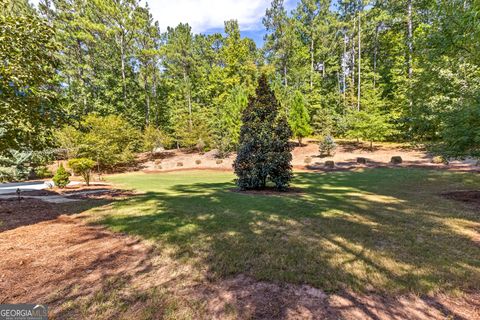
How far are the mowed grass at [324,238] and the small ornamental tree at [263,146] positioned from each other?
2.44m

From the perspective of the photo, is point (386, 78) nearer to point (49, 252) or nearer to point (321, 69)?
point (321, 69)

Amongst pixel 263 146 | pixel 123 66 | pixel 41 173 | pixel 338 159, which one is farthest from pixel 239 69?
pixel 263 146

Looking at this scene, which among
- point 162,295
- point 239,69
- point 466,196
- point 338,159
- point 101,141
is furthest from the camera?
point 239,69

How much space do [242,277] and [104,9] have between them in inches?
1414

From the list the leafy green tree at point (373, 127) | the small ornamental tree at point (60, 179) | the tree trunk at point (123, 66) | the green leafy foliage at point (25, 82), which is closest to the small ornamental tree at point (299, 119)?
the leafy green tree at point (373, 127)

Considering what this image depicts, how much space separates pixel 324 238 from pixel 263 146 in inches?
243

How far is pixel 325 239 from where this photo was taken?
4.46 meters

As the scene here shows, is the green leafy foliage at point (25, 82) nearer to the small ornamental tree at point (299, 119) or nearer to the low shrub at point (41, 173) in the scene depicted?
the low shrub at point (41, 173)

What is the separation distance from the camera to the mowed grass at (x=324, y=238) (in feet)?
10.7

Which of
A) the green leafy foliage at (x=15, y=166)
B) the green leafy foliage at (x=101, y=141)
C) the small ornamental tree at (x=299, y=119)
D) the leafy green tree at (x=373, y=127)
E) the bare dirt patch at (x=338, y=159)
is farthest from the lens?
the small ornamental tree at (x=299, y=119)

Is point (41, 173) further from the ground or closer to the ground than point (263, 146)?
closer to the ground

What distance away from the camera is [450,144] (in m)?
7.66

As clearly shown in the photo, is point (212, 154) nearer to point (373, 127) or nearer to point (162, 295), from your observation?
point (373, 127)

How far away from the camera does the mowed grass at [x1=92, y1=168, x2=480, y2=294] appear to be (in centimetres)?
325
